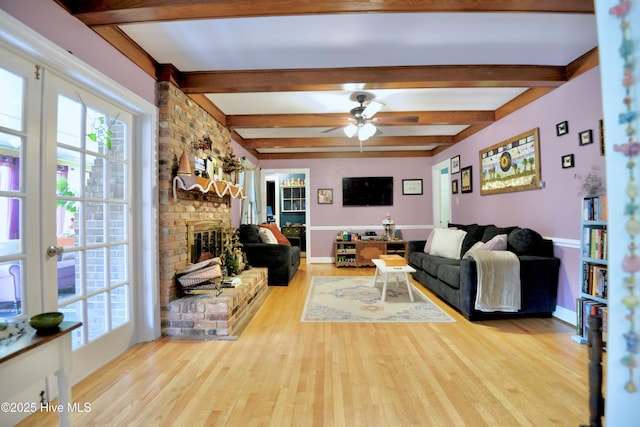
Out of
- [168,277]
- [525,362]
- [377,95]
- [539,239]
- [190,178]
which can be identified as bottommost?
[525,362]

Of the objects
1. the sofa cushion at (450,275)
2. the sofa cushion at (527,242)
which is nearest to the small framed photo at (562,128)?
the sofa cushion at (527,242)

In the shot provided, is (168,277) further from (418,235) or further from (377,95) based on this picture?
(418,235)

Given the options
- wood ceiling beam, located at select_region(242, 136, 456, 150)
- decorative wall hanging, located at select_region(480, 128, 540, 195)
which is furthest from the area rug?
wood ceiling beam, located at select_region(242, 136, 456, 150)

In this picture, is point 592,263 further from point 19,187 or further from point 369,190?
point 369,190

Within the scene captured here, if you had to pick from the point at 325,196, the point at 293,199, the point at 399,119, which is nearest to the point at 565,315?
the point at 399,119

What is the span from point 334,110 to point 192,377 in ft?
11.1

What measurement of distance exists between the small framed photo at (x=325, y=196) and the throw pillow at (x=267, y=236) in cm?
177

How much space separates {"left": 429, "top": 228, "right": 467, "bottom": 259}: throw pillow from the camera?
13.6 ft

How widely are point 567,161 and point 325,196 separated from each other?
4.24 metres

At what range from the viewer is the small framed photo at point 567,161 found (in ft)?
9.36

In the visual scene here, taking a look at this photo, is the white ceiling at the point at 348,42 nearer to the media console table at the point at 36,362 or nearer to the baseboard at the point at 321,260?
the media console table at the point at 36,362

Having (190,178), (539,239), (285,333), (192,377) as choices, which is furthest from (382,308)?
(190,178)

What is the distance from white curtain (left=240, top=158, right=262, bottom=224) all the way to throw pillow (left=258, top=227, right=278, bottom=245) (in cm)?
51

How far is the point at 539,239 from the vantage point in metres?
3.16
